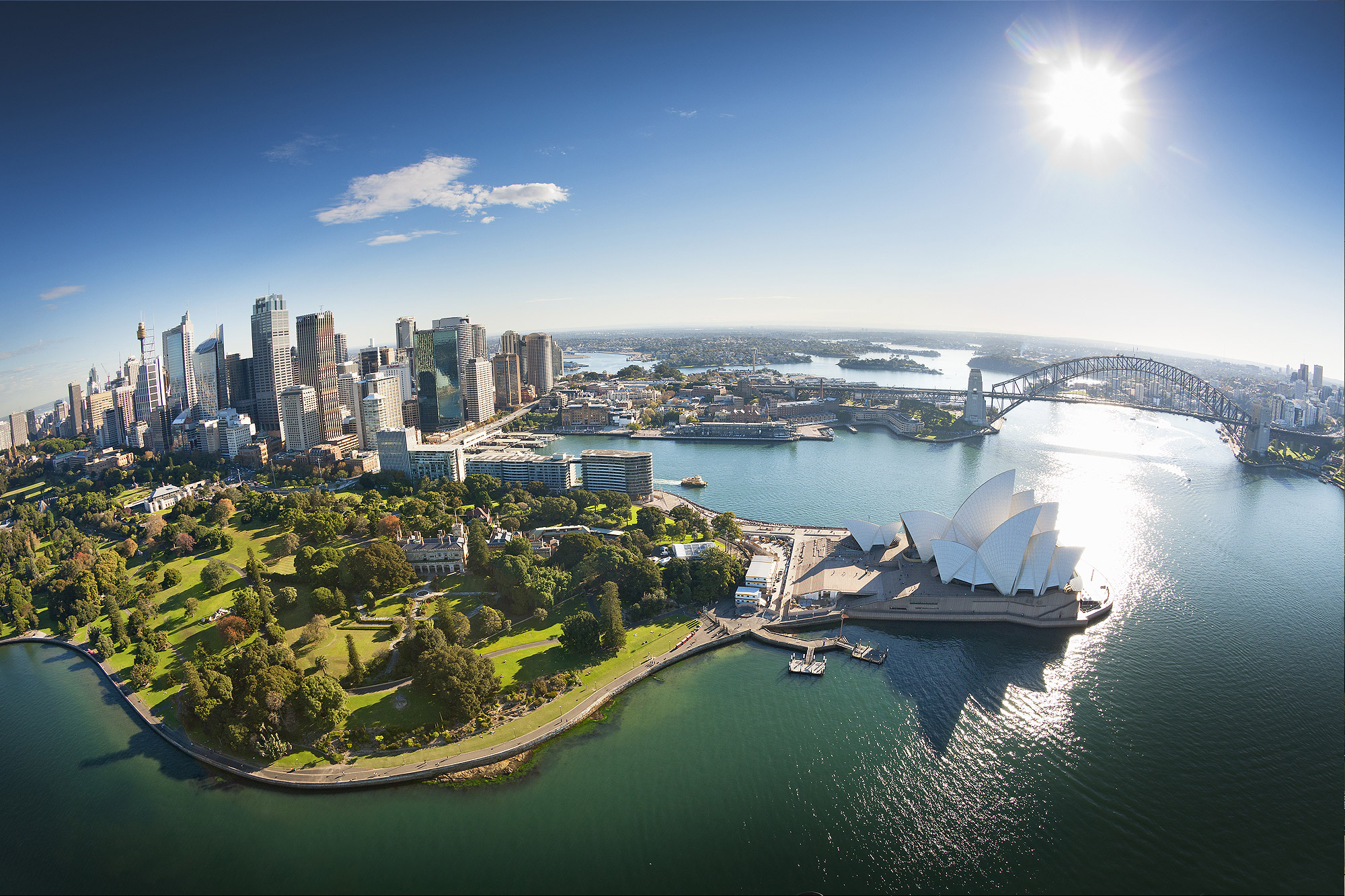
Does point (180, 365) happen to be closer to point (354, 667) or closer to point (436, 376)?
point (436, 376)

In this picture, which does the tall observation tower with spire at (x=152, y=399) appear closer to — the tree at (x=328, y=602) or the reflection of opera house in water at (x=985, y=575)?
the tree at (x=328, y=602)

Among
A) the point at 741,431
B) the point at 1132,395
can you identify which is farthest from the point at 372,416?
the point at 1132,395

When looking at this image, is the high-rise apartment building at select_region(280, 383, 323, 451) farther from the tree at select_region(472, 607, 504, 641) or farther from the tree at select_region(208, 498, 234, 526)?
the tree at select_region(472, 607, 504, 641)

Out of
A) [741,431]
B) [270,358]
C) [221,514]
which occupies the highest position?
[270,358]

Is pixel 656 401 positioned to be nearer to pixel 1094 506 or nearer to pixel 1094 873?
pixel 1094 506

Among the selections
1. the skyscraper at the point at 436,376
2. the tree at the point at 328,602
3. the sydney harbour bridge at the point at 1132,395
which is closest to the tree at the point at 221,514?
the tree at the point at 328,602

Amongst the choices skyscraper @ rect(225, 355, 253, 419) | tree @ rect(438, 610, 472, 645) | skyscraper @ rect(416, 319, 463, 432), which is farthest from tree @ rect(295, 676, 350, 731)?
skyscraper @ rect(225, 355, 253, 419)
